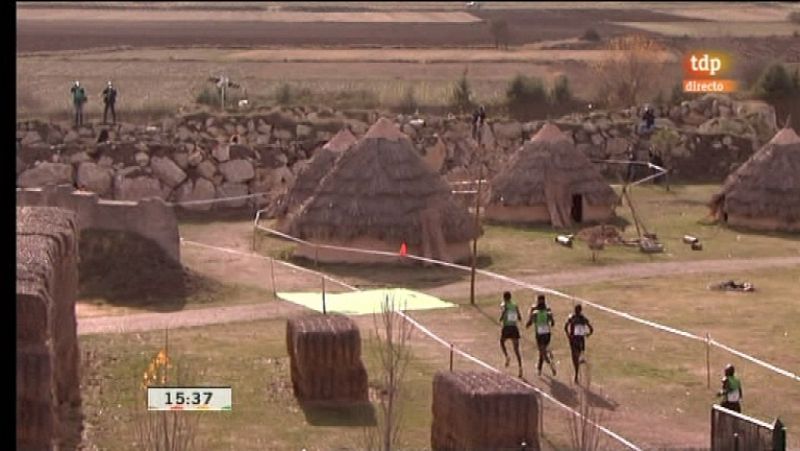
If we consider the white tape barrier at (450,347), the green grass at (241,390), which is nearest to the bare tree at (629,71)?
the white tape barrier at (450,347)

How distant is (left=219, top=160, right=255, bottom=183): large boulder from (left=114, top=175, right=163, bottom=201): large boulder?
212 cm

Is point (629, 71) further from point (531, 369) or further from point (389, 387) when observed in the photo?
point (389, 387)

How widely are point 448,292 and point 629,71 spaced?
32.3 meters

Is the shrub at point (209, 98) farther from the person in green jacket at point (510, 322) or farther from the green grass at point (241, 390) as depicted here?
the person in green jacket at point (510, 322)

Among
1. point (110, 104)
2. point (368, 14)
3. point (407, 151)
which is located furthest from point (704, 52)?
point (368, 14)

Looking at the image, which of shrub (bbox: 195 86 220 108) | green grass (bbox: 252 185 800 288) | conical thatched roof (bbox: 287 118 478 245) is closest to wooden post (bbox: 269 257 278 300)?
green grass (bbox: 252 185 800 288)

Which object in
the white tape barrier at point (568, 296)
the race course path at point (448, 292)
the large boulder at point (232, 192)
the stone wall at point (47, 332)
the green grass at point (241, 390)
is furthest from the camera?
the large boulder at point (232, 192)

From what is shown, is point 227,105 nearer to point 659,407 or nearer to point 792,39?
point 792,39

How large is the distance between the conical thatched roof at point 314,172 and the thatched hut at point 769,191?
9.17 m

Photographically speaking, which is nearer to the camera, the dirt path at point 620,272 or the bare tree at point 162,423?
the bare tree at point 162,423

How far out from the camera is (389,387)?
62.3ft

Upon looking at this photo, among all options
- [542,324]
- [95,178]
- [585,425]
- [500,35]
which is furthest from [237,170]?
[500,35]

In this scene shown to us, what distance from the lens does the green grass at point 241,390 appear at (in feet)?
71.2

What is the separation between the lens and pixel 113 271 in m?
33.3
